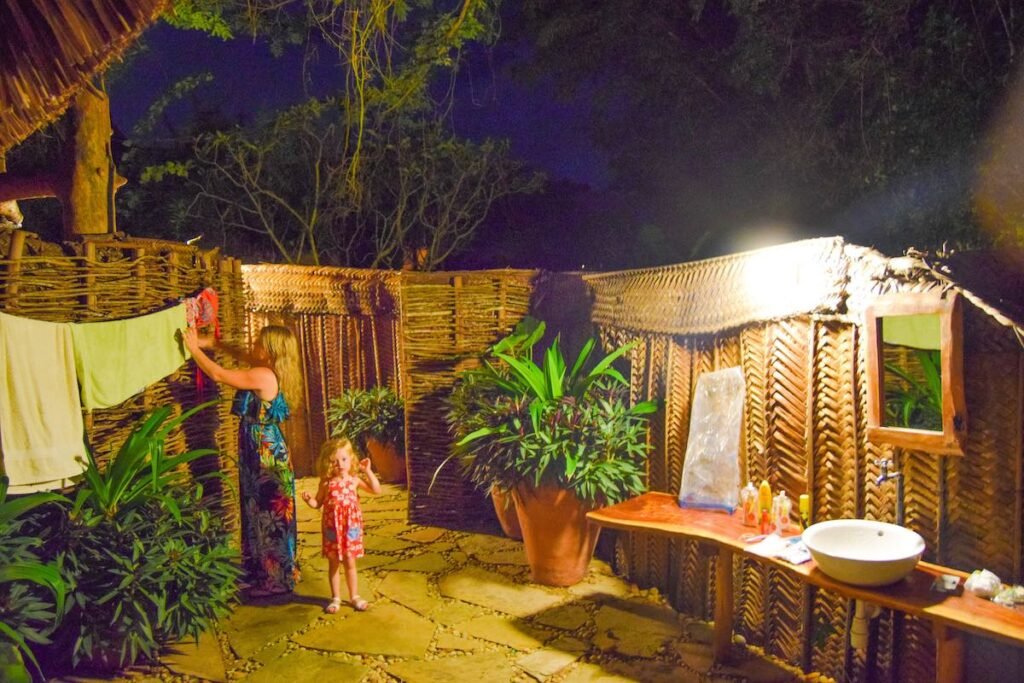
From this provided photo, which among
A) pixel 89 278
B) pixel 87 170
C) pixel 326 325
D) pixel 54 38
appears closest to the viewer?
pixel 54 38

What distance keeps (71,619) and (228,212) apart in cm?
940

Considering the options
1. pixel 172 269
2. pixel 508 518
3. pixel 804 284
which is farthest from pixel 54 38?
pixel 508 518

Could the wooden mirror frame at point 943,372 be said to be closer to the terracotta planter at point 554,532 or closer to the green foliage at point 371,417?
the terracotta planter at point 554,532

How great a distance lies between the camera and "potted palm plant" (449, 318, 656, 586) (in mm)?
4816

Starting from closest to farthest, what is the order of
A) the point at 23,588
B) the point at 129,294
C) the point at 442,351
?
the point at 23,588, the point at 129,294, the point at 442,351

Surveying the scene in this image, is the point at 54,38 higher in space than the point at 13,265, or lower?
higher

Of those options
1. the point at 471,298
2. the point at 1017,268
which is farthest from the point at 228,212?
the point at 1017,268

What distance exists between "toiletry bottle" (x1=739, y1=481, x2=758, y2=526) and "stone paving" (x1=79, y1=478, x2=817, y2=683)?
2.61 feet

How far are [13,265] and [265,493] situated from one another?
208cm

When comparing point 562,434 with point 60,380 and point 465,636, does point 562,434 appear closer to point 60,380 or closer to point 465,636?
point 465,636

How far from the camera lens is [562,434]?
4930 millimetres

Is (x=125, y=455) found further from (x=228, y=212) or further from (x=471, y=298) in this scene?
(x=228, y=212)

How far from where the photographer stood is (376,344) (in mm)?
8477

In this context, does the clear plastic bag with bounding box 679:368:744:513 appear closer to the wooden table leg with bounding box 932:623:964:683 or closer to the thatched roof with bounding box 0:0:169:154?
the wooden table leg with bounding box 932:623:964:683
